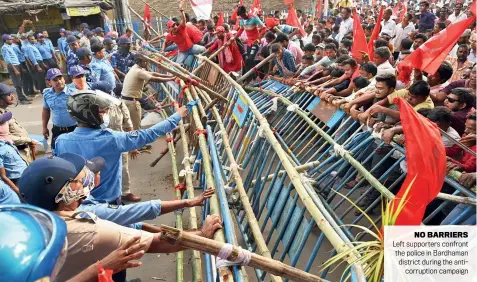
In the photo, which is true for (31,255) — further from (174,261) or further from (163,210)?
(174,261)

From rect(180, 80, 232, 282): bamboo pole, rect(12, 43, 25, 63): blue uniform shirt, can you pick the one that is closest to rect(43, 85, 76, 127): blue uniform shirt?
rect(180, 80, 232, 282): bamboo pole

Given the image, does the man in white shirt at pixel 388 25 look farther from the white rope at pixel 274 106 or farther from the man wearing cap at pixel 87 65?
the man wearing cap at pixel 87 65

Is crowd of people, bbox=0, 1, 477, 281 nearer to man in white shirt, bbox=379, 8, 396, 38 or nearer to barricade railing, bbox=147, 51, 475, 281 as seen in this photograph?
man in white shirt, bbox=379, 8, 396, 38

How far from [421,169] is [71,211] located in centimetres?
203

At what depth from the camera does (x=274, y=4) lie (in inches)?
785

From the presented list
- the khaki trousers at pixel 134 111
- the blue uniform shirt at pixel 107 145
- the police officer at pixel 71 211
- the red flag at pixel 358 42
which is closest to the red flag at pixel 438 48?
the red flag at pixel 358 42

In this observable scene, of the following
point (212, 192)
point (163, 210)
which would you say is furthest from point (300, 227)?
point (163, 210)

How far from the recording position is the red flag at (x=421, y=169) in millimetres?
2061

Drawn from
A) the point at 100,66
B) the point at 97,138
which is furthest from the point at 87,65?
the point at 97,138

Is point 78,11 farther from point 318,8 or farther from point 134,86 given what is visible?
point 318,8

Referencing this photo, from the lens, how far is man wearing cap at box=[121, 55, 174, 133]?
18.1ft

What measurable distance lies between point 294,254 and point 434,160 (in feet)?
3.68

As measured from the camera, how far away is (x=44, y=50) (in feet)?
38.0

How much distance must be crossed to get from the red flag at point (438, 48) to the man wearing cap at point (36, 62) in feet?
36.4
